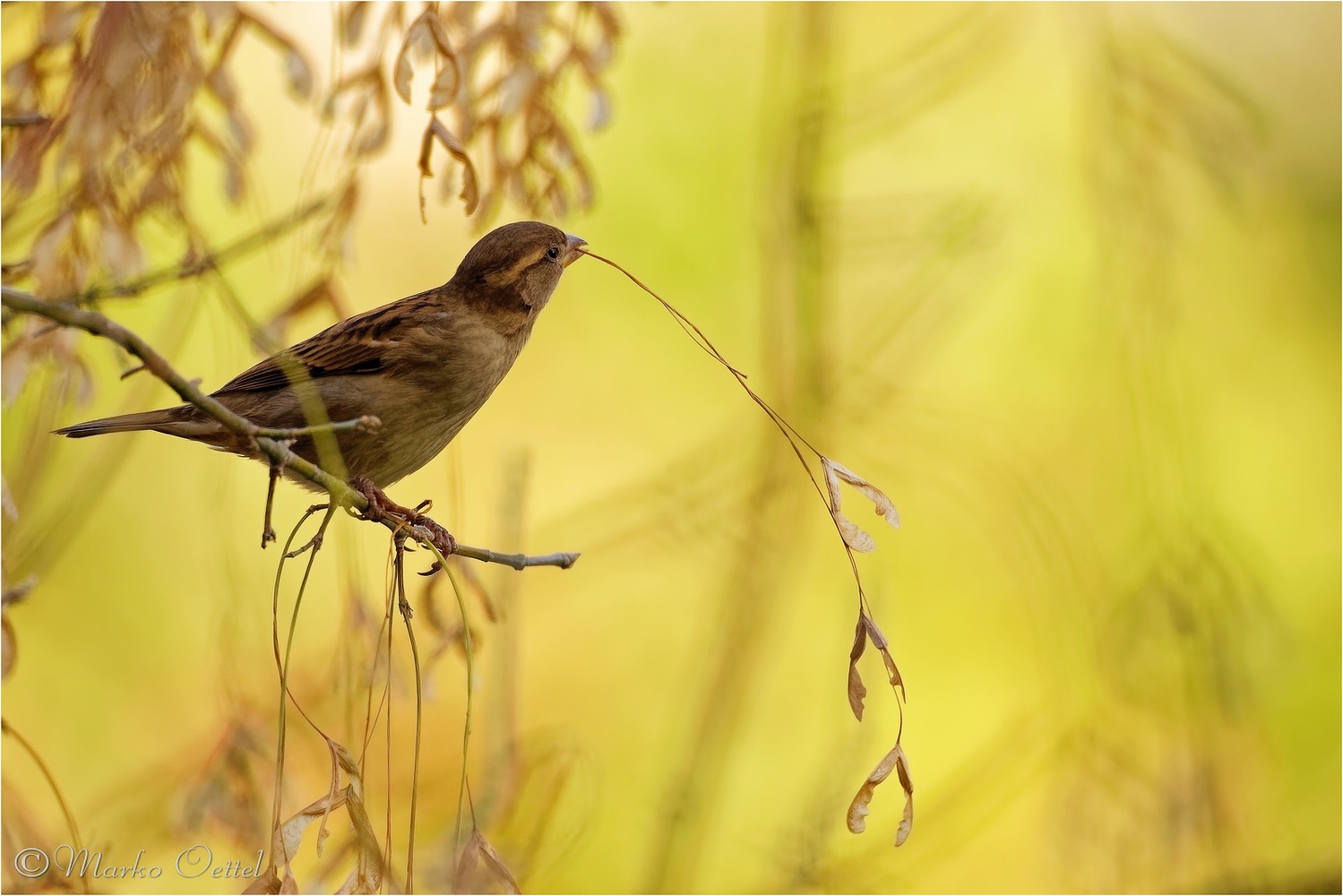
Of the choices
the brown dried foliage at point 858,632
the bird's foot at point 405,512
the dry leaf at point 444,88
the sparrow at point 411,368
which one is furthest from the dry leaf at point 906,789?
the sparrow at point 411,368

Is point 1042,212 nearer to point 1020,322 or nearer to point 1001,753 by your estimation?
point 1020,322

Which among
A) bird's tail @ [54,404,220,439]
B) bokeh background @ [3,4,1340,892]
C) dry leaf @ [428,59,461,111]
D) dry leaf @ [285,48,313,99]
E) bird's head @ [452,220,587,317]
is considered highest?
dry leaf @ [285,48,313,99]

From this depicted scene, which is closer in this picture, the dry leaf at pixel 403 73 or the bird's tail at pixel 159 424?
the dry leaf at pixel 403 73

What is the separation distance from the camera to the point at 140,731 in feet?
16.2

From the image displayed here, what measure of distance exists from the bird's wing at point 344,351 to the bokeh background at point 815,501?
21 cm

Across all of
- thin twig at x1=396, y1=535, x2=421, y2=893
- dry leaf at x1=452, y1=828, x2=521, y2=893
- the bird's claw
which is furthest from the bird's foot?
dry leaf at x1=452, y1=828, x2=521, y2=893

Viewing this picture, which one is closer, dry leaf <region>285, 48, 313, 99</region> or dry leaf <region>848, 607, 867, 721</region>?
dry leaf <region>848, 607, 867, 721</region>

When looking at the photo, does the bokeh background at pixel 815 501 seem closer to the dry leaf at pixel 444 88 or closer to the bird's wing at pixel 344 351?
the bird's wing at pixel 344 351

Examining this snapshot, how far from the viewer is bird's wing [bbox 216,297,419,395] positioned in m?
3.40

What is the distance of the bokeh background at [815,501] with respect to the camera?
324 cm

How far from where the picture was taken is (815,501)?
425cm

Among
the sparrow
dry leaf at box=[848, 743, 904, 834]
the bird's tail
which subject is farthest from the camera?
the sparrow

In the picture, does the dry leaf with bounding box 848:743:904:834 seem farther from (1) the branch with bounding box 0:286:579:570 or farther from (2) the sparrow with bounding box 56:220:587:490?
(2) the sparrow with bounding box 56:220:587:490

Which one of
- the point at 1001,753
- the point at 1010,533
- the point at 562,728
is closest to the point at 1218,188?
the point at 1010,533
